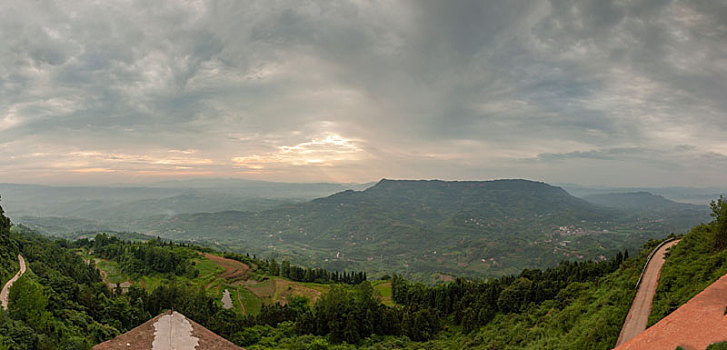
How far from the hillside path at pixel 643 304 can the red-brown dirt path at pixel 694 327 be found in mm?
3706

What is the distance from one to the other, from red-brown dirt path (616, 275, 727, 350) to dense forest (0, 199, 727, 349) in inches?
155

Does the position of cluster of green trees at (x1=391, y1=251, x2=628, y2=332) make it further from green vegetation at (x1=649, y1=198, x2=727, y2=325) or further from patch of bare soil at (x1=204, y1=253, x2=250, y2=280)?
patch of bare soil at (x1=204, y1=253, x2=250, y2=280)

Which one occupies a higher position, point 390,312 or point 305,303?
point 390,312

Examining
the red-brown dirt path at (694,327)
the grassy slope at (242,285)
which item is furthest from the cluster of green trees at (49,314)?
the red-brown dirt path at (694,327)

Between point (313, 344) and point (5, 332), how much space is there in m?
22.5

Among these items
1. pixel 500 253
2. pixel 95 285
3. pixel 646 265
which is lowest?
pixel 500 253

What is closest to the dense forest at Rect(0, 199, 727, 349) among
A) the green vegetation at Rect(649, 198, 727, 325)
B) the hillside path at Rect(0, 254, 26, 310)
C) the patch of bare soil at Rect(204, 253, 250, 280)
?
the green vegetation at Rect(649, 198, 727, 325)

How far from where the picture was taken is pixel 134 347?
20297 millimetres

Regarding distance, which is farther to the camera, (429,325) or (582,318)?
(429,325)

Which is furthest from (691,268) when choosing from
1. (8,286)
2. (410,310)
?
(8,286)

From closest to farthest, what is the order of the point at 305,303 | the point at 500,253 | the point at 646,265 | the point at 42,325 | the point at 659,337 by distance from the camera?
the point at 659,337
the point at 42,325
the point at 646,265
the point at 305,303
the point at 500,253

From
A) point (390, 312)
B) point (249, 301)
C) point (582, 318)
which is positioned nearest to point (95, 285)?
point (249, 301)

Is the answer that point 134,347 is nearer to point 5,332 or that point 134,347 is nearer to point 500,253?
point 5,332

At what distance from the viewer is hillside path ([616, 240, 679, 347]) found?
15.7m
